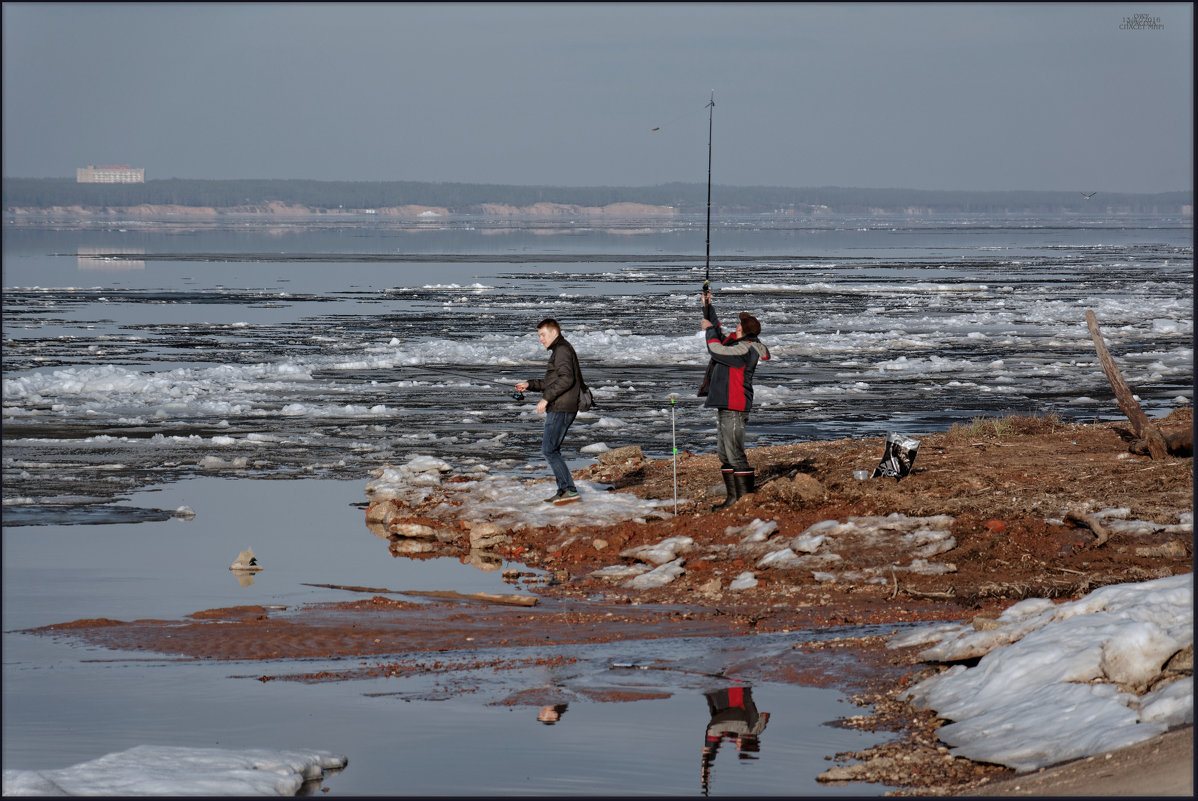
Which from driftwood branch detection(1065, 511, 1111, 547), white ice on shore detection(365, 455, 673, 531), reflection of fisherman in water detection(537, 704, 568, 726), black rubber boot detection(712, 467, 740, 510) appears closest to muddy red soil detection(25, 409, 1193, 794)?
driftwood branch detection(1065, 511, 1111, 547)

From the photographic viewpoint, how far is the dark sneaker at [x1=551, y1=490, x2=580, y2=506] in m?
14.8

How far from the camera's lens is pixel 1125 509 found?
12.7m

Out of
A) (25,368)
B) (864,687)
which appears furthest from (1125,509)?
(25,368)

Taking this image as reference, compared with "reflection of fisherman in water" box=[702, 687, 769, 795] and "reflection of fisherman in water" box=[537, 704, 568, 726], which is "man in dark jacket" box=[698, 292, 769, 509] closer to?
"reflection of fisherman in water" box=[702, 687, 769, 795]

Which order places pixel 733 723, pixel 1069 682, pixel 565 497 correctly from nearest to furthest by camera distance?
pixel 1069 682 → pixel 733 723 → pixel 565 497

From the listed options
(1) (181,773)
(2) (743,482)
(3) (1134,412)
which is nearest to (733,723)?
(1) (181,773)

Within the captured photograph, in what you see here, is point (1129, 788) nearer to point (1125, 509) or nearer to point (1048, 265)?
point (1125, 509)

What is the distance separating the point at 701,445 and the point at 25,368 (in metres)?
14.4

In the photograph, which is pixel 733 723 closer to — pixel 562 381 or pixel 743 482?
pixel 743 482

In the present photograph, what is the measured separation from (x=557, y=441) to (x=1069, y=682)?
7377 millimetres

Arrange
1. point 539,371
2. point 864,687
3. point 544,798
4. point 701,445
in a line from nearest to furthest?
point 544,798 < point 864,687 < point 701,445 < point 539,371

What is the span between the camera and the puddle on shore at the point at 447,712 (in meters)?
7.40

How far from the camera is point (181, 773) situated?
22.7ft

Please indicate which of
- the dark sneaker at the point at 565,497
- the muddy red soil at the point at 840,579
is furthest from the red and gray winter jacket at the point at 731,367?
the dark sneaker at the point at 565,497
